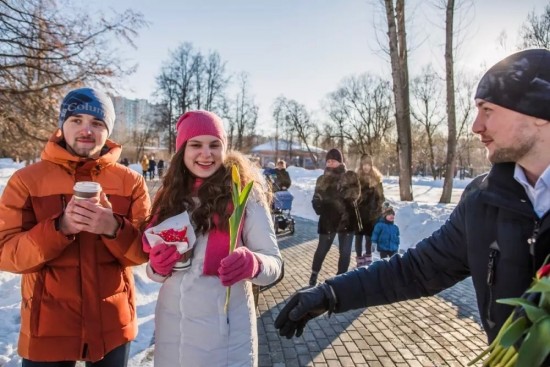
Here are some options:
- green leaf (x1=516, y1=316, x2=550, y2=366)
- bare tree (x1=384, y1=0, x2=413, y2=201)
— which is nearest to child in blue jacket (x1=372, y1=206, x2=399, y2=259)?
green leaf (x1=516, y1=316, x2=550, y2=366)

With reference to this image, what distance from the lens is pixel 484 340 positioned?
14.9ft

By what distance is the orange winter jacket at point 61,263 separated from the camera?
6.52ft

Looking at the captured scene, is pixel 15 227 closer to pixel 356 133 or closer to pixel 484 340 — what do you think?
pixel 484 340

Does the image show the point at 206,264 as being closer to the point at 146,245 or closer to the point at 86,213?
the point at 146,245

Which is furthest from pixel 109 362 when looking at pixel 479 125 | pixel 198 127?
pixel 479 125

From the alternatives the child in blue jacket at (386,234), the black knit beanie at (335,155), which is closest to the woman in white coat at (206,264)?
the black knit beanie at (335,155)

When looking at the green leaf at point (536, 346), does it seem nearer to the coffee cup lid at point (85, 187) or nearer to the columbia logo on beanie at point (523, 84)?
the columbia logo on beanie at point (523, 84)

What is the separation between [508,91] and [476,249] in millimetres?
670

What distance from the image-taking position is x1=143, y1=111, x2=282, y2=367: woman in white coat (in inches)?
79.7

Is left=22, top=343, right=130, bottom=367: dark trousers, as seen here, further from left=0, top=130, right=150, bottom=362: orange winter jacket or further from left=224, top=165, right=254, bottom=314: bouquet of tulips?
left=224, top=165, right=254, bottom=314: bouquet of tulips

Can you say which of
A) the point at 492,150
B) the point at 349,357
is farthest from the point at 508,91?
the point at 349,357

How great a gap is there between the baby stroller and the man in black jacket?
338 inches

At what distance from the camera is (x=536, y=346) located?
3.20 ft

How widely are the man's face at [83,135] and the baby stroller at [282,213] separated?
27.1 ft
